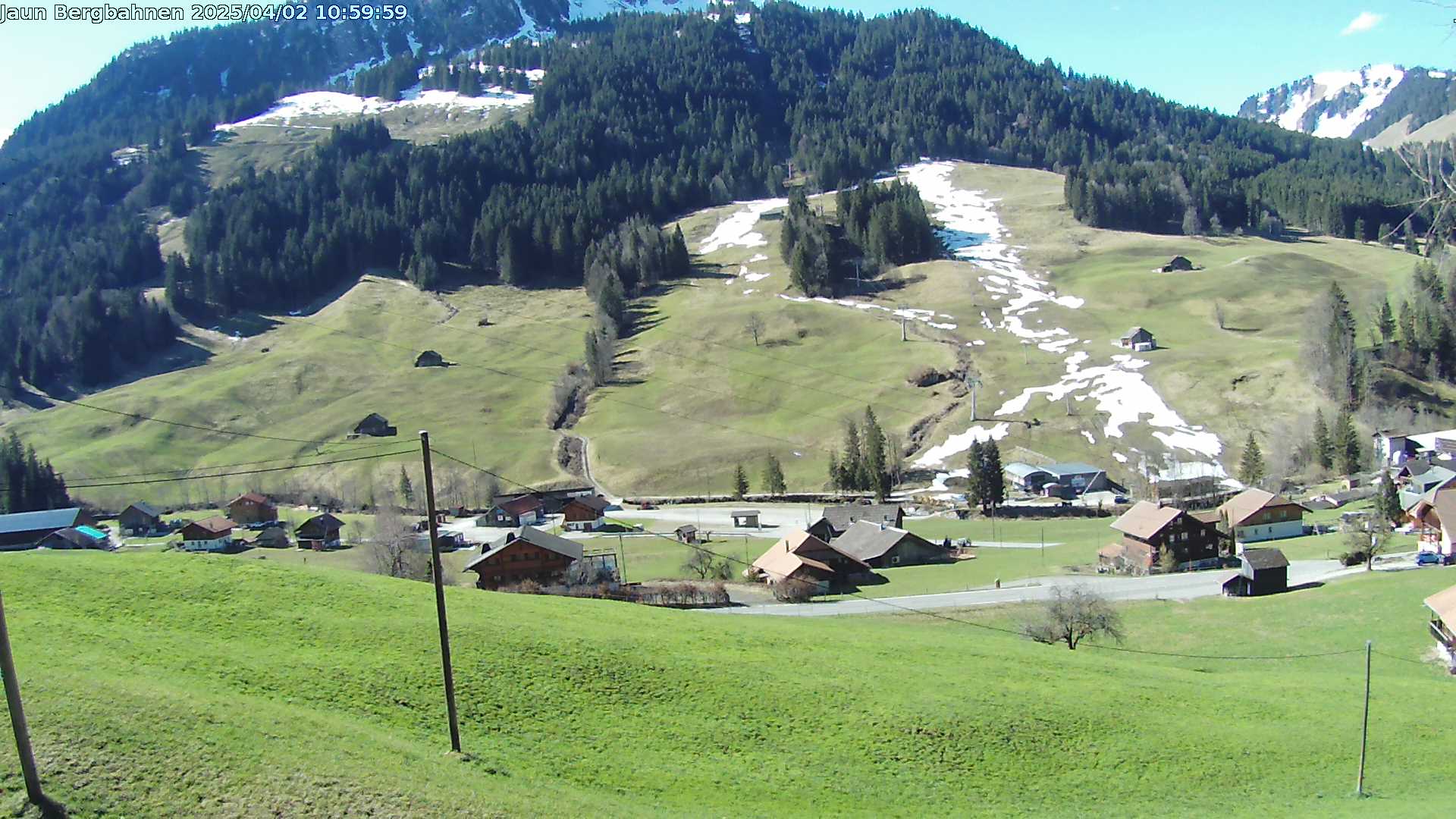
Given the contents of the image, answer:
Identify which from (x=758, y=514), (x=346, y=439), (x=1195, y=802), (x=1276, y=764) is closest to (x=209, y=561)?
(x=1195, y=802)

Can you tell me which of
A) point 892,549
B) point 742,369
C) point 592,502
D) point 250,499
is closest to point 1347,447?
point 892,549

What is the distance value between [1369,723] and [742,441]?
94.2 m

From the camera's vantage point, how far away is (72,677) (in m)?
21.7

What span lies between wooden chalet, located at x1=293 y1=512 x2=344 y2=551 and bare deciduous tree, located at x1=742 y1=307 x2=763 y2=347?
77.1 m

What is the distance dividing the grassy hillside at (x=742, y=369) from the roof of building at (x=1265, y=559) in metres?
46.3

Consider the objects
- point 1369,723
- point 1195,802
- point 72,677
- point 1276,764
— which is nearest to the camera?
point 72,677

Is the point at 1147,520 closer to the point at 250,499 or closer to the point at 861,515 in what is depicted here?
the point at 861,515

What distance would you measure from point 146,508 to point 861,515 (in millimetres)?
89090

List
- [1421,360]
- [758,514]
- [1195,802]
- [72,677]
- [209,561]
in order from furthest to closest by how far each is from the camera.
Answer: [1421,360] → [758,514] → [209,561] → [1195,802] → [72,677]

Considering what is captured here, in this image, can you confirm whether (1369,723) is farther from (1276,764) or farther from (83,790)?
(83,790)

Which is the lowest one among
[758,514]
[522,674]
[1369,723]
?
[758,514]

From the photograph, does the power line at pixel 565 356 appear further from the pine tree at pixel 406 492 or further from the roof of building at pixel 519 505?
the pine tree at pixel 406 492

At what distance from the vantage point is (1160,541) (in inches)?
2808

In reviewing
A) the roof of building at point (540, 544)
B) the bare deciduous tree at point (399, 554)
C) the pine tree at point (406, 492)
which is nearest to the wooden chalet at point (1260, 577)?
the roof of building at point (540, 544)
